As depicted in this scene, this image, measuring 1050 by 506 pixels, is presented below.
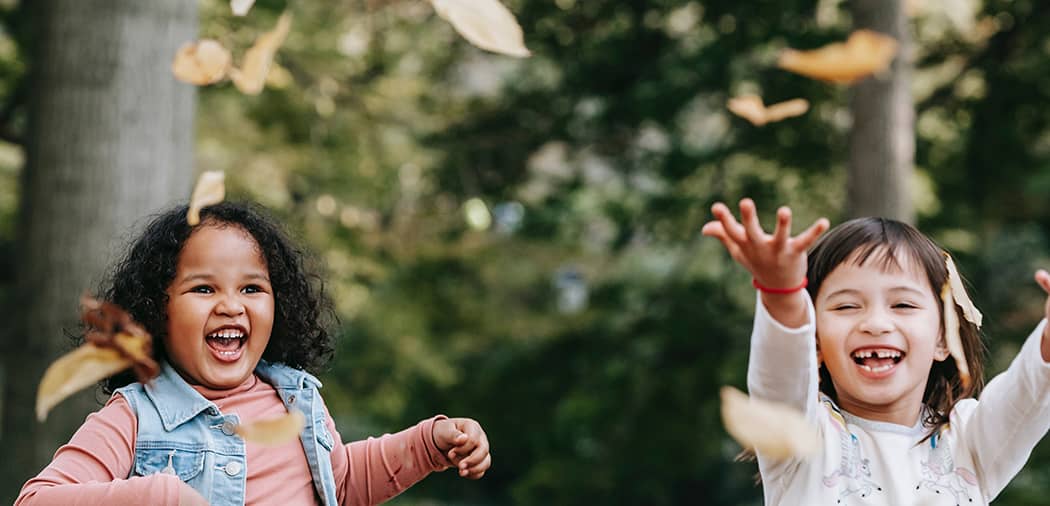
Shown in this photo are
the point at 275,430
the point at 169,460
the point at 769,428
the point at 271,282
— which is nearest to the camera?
the point at 769,428

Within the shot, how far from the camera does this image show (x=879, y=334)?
6.89 ft

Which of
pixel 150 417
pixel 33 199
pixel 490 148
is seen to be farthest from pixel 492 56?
pixel 150 417

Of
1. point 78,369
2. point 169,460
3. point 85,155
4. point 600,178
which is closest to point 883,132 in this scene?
point 600,178

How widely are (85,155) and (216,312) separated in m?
2.50

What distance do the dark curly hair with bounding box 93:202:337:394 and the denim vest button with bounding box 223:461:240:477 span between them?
249mm

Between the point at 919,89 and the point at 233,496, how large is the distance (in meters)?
8.43

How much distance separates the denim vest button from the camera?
6.70 ft

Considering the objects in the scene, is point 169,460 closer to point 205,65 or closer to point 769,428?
point 205,65

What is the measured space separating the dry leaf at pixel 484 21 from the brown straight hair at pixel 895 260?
73 cm

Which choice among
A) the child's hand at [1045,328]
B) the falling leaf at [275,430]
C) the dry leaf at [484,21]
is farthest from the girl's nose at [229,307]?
the child's hand at [1045,328]

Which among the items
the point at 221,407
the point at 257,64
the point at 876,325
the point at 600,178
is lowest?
the point at 221,407

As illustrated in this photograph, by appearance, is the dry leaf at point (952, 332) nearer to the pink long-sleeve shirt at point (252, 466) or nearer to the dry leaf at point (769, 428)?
the dry leaf at point (769, 428)

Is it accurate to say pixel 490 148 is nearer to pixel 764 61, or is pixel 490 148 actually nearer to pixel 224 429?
pixel 764 61

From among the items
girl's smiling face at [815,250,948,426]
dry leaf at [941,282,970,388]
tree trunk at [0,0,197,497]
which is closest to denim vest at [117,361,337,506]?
girl's smiling face at [815,250,948,426]
